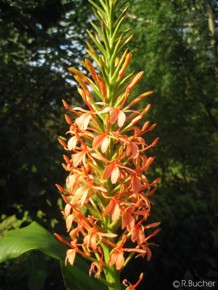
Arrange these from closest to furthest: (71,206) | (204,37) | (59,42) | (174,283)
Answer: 1. (71,206)
2. (59,42)
3. (174,283)
4. (204,37)

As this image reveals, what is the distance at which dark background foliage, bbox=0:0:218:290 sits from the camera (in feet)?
9.48

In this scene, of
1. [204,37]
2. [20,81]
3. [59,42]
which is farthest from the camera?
[204,37]

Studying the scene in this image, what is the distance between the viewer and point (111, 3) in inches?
54.2

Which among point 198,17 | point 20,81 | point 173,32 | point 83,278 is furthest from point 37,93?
point 83,278

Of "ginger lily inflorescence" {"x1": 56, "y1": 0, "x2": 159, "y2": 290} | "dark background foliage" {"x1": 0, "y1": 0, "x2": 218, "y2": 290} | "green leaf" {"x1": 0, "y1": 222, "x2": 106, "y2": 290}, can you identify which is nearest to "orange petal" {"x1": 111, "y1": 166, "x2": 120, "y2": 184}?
"ginger lily inflorescence" {"x1": 56, "y1": 0, "x2": 159, "y2": 290}

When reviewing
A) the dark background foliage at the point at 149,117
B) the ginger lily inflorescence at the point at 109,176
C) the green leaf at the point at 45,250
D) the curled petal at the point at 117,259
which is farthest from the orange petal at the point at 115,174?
the dark background foliage at the point at 149,117

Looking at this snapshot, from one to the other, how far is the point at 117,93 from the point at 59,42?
67.9 inches

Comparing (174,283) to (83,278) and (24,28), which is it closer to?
(83,278)

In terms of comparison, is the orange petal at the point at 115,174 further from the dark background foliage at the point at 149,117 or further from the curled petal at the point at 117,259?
the dark background foliage at the point at 149,117

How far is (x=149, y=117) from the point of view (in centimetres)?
466

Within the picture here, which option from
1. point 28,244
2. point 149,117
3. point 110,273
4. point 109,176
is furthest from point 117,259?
point 149,117

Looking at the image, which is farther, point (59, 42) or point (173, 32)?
point (173, 32)

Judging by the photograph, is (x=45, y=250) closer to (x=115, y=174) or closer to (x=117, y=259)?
(x=117, y=259)

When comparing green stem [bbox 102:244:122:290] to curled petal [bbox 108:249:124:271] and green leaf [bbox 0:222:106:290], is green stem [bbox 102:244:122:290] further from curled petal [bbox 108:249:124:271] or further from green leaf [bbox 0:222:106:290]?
green leaf [bbox 0:222:106:290]
